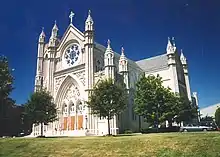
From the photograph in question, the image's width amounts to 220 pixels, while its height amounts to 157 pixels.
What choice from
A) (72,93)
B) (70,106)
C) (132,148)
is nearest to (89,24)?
(72,93)

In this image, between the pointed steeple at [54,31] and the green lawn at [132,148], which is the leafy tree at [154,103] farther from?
the pointed steeple at [54,31]

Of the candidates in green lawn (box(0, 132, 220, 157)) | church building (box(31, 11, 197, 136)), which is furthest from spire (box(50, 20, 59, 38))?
green lawn (box(0, 132, 220, 157))

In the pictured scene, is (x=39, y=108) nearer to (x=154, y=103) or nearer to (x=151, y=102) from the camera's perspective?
(x=151, y=102)

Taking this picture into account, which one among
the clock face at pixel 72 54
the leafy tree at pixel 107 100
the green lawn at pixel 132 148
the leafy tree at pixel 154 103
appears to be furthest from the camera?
the clock face at pixel 72 54

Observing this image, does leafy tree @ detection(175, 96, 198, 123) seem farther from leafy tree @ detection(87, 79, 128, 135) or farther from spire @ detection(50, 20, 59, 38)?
spire @ detection(50, 20, 59, 38)

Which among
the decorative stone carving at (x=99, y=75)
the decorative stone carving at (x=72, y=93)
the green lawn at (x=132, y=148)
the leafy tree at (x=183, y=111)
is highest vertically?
the decorative stone carving at (x=99, y=75)

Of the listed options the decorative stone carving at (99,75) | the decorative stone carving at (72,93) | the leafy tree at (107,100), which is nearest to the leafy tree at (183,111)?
the leafy tree at (107,100)

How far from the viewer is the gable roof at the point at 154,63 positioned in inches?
2591

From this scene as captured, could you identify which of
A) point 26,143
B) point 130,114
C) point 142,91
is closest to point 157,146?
point 26,143

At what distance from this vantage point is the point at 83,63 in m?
52.6

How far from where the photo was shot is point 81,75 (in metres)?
53.2

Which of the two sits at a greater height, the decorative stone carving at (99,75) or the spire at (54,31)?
the spire at (54,31)

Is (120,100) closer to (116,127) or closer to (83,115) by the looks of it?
(116,127)

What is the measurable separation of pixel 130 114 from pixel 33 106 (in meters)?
20.9
